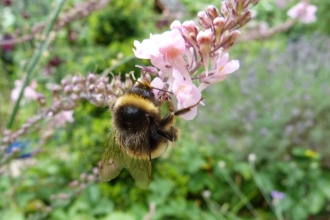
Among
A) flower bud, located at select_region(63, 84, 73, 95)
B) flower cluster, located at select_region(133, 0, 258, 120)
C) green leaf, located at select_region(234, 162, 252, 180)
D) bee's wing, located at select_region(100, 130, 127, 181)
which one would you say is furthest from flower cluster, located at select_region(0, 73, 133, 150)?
green leaf, located at select_region(234, 162, 252, 180)

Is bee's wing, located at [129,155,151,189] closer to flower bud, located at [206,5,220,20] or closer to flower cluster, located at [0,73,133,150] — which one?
flower cluster, located at [0,73,133,150]

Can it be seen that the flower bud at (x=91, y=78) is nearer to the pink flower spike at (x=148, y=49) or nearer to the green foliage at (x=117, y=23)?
the pink flower spike at (x=148, y=49)

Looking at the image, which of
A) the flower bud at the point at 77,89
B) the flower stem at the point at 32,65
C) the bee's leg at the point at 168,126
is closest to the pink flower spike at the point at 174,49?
the bee's leg at the point at 168,126

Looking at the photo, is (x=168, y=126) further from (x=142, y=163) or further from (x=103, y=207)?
(x=103, y=207)

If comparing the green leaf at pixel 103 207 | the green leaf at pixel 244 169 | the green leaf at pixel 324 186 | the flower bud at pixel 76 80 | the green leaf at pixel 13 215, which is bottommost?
the green leaf at pixel 324 186

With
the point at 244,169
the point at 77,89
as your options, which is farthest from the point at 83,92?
the point at 244,169

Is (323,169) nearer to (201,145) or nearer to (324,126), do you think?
(324,126)

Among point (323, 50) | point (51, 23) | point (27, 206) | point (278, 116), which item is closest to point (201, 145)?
point (278, 116)
